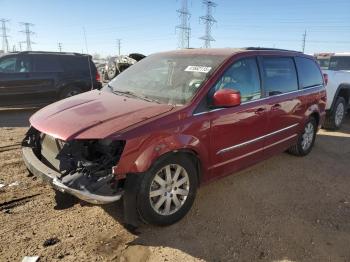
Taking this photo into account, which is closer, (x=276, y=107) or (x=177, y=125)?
(x=177, y=125)

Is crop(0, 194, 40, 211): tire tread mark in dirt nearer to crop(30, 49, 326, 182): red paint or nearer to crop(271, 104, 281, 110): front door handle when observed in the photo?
crop(30, 49, 326, 182): red paint

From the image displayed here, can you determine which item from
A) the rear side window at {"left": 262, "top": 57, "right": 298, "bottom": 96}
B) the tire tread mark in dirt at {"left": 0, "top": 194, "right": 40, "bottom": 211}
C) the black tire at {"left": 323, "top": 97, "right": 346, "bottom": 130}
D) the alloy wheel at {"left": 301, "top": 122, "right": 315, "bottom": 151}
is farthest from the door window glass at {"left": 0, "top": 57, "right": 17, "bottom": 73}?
the black tire at {"left": 323, "top": 97, "right": 346, "bottom": 130}

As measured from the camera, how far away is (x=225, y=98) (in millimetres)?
3562

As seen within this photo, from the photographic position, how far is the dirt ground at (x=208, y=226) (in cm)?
311

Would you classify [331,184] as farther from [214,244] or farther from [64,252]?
[64,252]

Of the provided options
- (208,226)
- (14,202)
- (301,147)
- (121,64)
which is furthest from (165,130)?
(121,64)

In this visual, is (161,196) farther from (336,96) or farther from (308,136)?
(336,96)

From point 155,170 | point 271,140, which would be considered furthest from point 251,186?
point 155,170

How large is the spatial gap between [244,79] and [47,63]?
7.35 m

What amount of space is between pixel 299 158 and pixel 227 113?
273 cm

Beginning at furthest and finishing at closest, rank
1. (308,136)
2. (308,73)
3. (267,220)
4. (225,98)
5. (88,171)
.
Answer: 1. (308,136)
2. (308,73)
3. (267,220)
4. (225,98)
5. (88,171)

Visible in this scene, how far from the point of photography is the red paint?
3.07 metres

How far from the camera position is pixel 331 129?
8453 millimetres

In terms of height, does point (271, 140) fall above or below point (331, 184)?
above
